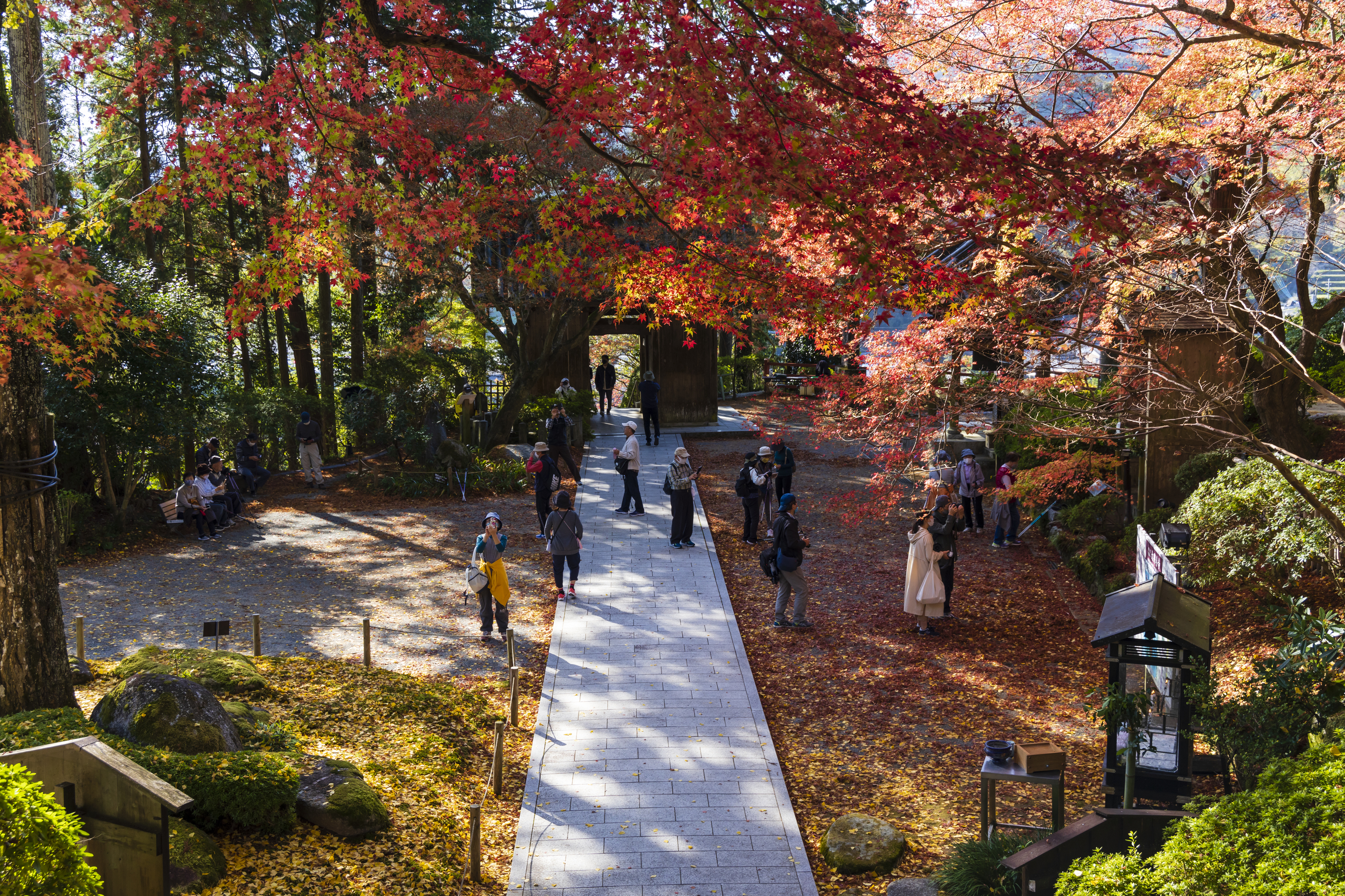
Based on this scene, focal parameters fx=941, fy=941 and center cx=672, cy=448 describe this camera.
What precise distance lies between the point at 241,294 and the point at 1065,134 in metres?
8.13

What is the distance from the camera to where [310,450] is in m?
19.5

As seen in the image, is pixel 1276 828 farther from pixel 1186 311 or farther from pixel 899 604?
pixel 899 604

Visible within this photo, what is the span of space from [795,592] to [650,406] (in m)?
12.3

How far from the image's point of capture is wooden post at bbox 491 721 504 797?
6.99 metres

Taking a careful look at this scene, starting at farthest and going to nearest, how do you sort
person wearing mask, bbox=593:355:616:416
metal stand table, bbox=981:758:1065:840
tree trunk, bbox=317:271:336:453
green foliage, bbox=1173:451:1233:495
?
1. person wearing mask, bbox=593:355:616:416
2. tree trunk, bbox=317:271:336:453
3. green foliage, bbox=1173:451:1233:495
4. metal stand table, bbox=981:758:1065:840

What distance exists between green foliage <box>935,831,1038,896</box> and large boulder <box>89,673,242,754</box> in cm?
475

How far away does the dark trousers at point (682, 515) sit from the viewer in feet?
48.7

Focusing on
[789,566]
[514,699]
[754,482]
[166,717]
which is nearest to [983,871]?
[514,699]

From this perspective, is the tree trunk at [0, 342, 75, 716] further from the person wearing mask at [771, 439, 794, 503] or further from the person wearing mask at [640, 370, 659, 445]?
the person wearing mask at [640, 370, 659, 445]

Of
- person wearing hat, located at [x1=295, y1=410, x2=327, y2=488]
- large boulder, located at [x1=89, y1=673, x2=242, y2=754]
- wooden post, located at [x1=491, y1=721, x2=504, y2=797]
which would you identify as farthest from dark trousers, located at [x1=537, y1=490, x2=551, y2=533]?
large boulder, located at [x1=89, y1=673, x2=242, y2=754]

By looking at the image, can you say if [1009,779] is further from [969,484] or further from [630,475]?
[630,475]

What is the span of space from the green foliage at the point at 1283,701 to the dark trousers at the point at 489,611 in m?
7.22

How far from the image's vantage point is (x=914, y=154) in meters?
5.66

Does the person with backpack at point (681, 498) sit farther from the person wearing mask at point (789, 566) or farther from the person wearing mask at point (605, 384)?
the person wearing mask at point (605, 384)
